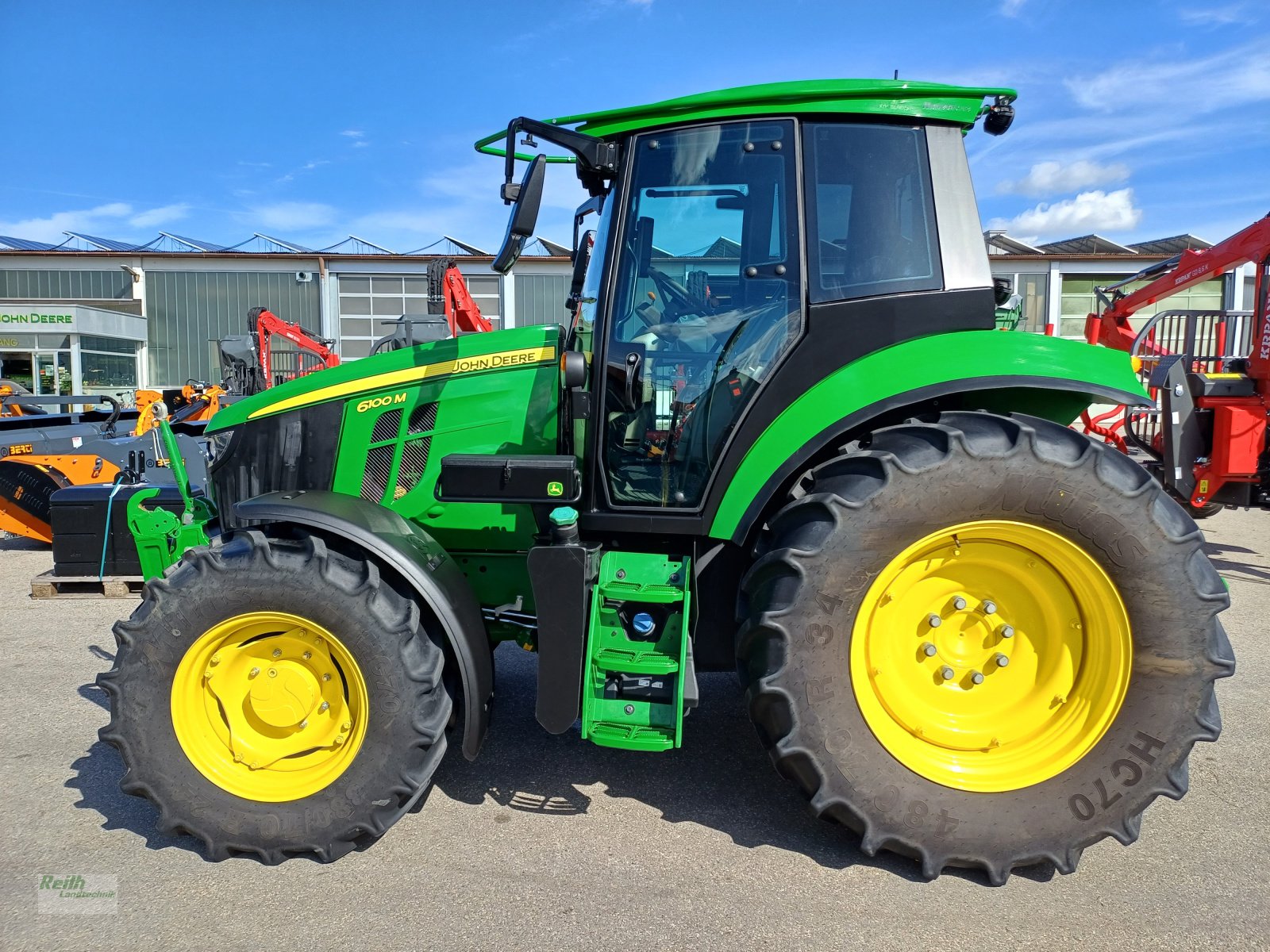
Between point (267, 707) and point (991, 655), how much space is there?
8.03ft

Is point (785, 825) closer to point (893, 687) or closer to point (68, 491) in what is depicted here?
point (893, 687)

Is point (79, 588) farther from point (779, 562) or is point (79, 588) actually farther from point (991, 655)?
point (991, 655)

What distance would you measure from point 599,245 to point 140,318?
30205 mm

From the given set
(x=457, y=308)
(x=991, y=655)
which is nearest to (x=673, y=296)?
(x=991, y=655)

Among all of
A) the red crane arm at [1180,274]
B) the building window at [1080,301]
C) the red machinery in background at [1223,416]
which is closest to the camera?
the red machinery in background at [1223,416]

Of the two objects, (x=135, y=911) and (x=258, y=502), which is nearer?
(x=135, y=911)

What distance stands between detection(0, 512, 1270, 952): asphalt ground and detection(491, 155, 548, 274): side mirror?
6.43ft

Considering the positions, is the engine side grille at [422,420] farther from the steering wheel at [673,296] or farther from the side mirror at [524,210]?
the steering wheel at [673,296]

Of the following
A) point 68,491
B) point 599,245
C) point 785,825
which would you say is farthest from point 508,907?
point 68,491

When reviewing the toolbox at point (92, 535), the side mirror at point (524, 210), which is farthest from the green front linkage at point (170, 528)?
the toolbox at point (92, 535)

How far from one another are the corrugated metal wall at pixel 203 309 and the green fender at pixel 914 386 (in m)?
27.3

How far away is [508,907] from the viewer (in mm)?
2467

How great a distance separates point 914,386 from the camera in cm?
264

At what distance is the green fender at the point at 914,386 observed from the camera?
2621mm
